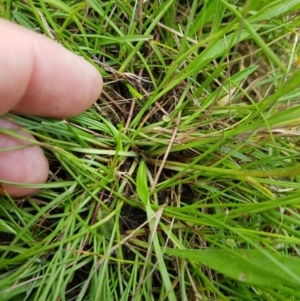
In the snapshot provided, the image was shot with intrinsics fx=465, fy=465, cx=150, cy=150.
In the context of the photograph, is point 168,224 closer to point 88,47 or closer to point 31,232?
point 31,232

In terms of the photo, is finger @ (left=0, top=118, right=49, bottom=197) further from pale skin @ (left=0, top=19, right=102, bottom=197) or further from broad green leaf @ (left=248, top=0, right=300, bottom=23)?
broad green leaf @ (left=248, top=0, right=300, bottom=23)

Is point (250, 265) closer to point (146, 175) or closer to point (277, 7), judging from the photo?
point (146, 175)

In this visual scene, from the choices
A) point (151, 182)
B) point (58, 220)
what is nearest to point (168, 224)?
point (151, 182)

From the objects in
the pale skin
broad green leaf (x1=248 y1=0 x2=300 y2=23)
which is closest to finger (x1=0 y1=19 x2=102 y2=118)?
the pale skin

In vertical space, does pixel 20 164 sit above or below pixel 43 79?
below

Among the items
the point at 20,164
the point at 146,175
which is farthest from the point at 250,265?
the point at 20,164

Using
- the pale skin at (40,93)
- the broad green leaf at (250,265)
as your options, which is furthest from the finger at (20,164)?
the broad green leaf at (250,265)

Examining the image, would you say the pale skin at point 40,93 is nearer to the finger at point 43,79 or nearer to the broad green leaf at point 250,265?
the finger at point 43,79
